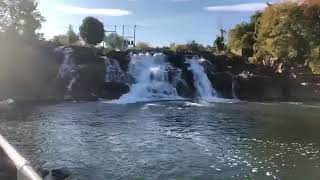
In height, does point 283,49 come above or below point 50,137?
above

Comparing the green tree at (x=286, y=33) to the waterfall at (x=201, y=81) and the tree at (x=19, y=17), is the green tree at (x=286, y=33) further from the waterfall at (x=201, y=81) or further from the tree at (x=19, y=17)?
the tree at (x=19, y=17)

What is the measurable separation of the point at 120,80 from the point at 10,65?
11143mm

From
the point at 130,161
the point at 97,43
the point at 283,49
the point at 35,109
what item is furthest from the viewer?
the point at 97,43

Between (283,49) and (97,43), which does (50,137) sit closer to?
(283,49)

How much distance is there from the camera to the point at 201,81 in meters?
53.1

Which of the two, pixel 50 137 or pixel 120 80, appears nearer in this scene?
pixel 50 137

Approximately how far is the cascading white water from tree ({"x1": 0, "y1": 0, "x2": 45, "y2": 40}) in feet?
45.3

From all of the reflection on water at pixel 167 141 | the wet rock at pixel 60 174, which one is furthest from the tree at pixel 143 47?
the wet rock at pixel 60 174

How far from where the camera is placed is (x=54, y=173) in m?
16.3

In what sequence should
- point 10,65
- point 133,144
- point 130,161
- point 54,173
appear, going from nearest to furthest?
1. point 54,173
2. point 130,161
3. point 133,144
4. point 10,65

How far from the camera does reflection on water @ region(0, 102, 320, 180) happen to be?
58.8 feet

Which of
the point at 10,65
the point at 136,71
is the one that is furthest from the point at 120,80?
the point at 10,65

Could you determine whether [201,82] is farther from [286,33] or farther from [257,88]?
[286,33]

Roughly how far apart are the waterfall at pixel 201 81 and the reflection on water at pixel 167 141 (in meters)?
13.2
